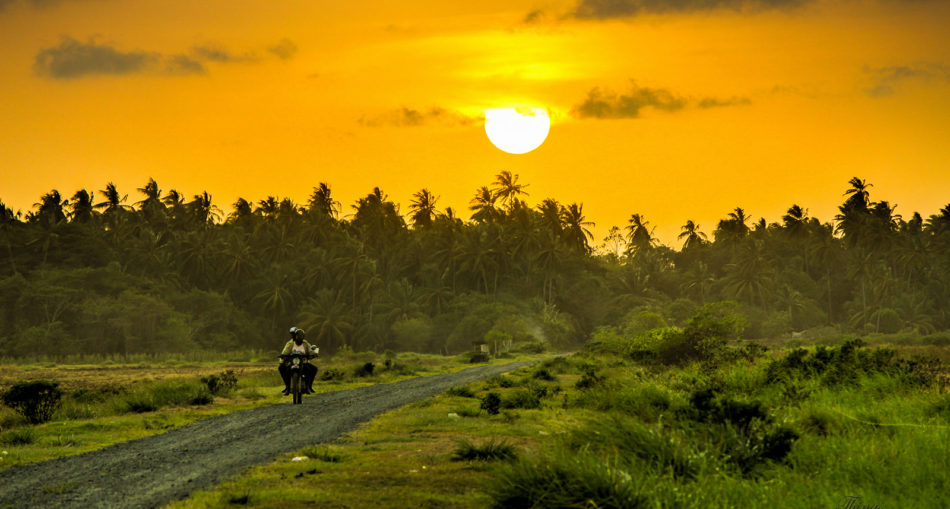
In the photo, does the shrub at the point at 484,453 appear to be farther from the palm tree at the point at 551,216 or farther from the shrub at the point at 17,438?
the palm tree at the point at 551,216

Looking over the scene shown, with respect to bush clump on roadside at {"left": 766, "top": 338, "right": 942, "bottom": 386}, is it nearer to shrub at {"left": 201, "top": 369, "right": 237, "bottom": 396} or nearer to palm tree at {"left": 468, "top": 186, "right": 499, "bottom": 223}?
shrub at {"left": 201, "top": 369, "right": 237, "bottom": 396}

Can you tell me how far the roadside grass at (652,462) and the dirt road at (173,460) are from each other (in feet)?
2.25

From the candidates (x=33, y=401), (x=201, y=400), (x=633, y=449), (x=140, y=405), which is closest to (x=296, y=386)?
(x=201, y=400)

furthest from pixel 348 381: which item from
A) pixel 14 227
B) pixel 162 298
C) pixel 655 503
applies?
pixel 14 227

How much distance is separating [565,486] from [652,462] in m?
2.23

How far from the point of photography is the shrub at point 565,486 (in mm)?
8578

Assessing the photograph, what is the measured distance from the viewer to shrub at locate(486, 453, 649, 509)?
8.58 meters

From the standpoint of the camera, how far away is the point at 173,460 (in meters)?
13.8

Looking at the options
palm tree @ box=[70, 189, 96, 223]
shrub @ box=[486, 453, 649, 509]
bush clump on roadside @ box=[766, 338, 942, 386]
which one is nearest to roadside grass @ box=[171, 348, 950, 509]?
shrub @ box=[486, 453, 649, 509]

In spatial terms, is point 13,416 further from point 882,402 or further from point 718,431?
point 882,402

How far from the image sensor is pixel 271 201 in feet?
455

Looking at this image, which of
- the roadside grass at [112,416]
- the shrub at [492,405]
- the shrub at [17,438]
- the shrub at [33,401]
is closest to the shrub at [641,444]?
the shrub at [492,405]

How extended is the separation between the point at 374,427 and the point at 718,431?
808 centimetres

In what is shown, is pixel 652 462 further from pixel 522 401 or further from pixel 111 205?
pixel 111 205
